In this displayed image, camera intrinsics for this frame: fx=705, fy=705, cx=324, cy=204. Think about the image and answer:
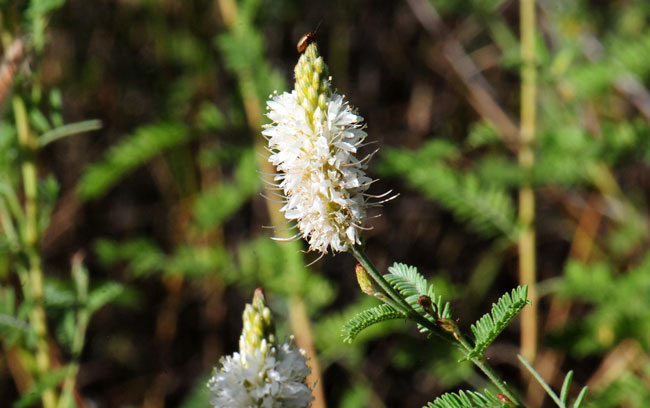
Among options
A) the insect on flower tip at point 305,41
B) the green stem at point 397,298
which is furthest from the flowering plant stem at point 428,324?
the insect on flower tip at point 305,41

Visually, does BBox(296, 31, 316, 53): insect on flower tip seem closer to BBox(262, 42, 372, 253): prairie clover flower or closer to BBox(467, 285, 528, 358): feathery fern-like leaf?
BBox(262, 42, 372, 253): prairie clover flower

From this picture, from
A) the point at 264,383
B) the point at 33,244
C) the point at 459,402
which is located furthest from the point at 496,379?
the point at 33,244

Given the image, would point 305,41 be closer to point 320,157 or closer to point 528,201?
point 320,157

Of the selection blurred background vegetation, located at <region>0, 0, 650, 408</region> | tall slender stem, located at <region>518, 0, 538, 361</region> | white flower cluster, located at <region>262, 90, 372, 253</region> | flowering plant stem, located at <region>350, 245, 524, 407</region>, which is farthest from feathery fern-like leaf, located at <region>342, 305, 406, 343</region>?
tall slender stem, located at <region>518, 0, 538, 361</region>

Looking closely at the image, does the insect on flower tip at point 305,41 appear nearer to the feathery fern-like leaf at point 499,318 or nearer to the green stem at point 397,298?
the green stem at point 397,298

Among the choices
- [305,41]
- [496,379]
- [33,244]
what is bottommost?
[496,379]

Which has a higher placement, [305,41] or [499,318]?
[305,41]
